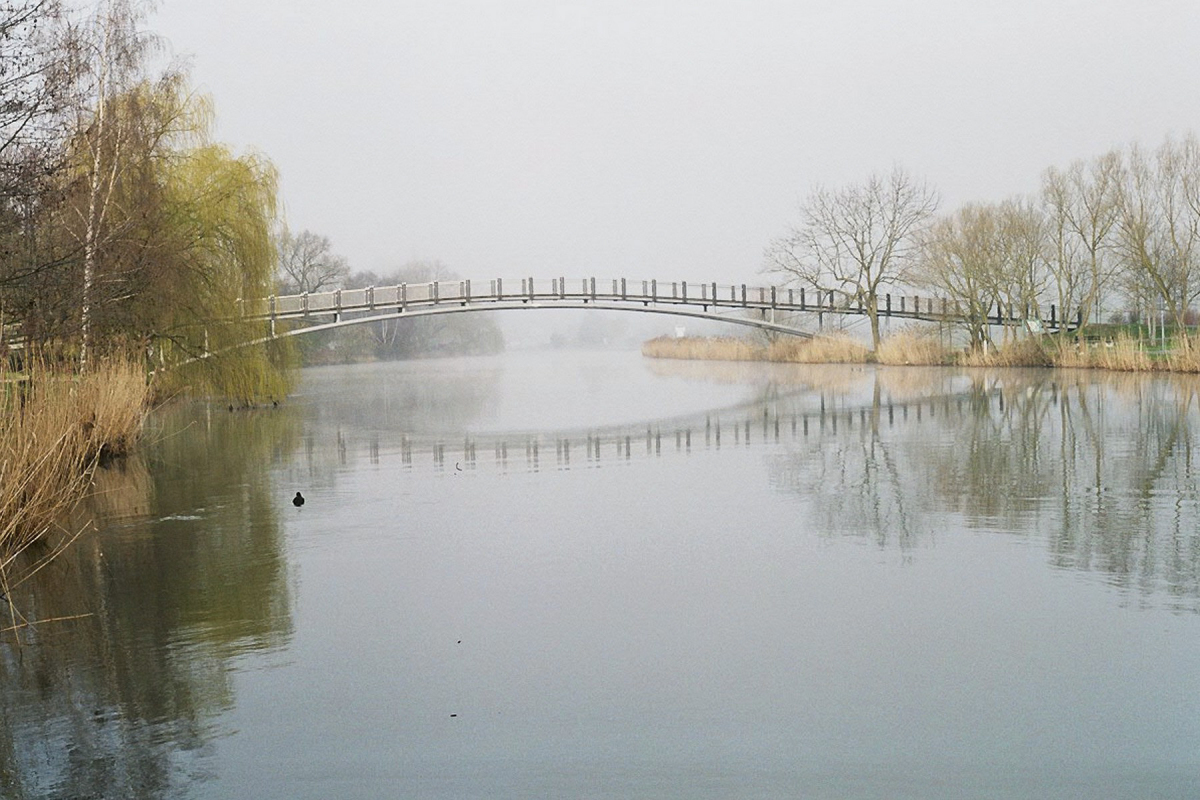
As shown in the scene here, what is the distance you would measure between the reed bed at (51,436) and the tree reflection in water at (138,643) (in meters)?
0.35

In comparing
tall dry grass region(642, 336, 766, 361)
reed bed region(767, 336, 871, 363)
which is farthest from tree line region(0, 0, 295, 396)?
tall dry grass region(642, 336, 766, 361)

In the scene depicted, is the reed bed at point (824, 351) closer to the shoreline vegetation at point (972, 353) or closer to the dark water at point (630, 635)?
the shoreline vegetation at point (972, 353)

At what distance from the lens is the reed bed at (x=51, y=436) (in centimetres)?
697

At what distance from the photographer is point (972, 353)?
35469 mm

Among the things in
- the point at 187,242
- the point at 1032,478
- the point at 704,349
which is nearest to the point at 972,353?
the point at 704,349

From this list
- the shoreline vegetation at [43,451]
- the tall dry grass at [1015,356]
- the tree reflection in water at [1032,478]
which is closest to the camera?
the shoreline vegetation at [43,451]

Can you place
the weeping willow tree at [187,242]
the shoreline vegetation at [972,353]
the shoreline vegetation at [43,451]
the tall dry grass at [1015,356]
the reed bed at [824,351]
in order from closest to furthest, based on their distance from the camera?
1. the shoreline vegetation at [43,451]
2. the weeping willow tree at [187,242]
3. the shoreline vegetation at [972,353]
4. the tall dry grass at [1015,356]
5. the reed bed at [824,351]

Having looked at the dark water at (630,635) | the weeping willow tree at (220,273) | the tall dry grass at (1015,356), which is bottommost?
the dark water at (630,635)

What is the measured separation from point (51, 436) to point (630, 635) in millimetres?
Answer: 4722

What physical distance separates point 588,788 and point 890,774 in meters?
0.94

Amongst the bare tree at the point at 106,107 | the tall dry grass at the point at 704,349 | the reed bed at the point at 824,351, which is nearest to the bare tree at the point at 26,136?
the bare tree at the point at 106,107

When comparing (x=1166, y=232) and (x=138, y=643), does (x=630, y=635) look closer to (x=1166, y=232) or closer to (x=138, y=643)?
(x=138, y=643)

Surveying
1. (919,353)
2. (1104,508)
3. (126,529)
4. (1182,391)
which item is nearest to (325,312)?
(919,353)

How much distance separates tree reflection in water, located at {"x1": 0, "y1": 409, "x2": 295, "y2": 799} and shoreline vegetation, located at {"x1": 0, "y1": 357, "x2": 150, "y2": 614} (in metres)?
0.23
